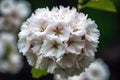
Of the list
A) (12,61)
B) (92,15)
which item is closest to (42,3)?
(92,15)

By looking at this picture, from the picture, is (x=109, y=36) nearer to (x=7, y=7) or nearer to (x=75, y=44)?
(x=7, y=7)

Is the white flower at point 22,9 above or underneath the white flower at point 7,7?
underneath

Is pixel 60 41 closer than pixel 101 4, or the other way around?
pixel 60 41

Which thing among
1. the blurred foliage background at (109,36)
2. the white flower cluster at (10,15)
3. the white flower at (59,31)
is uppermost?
the white flower at (59,31)

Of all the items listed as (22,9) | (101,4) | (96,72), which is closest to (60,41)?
(101,4)

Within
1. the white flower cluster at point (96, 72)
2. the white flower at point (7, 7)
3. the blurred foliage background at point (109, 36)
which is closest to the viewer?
the white flower cluster at point (96, 72)

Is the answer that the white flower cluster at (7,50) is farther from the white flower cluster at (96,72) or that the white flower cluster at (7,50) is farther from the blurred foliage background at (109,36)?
the blurred foliage background at (109,36)

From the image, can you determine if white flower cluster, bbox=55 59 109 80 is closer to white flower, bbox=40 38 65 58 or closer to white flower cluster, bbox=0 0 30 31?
white flower cluster, bbox=0 0 30 31

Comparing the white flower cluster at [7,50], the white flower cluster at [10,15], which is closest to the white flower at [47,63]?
the white flower cluster at [10,15]

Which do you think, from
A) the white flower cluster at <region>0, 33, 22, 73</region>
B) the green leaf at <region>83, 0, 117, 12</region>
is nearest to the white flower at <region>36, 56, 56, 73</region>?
the green leaf at <region>83, 0, 117, 12</region>
